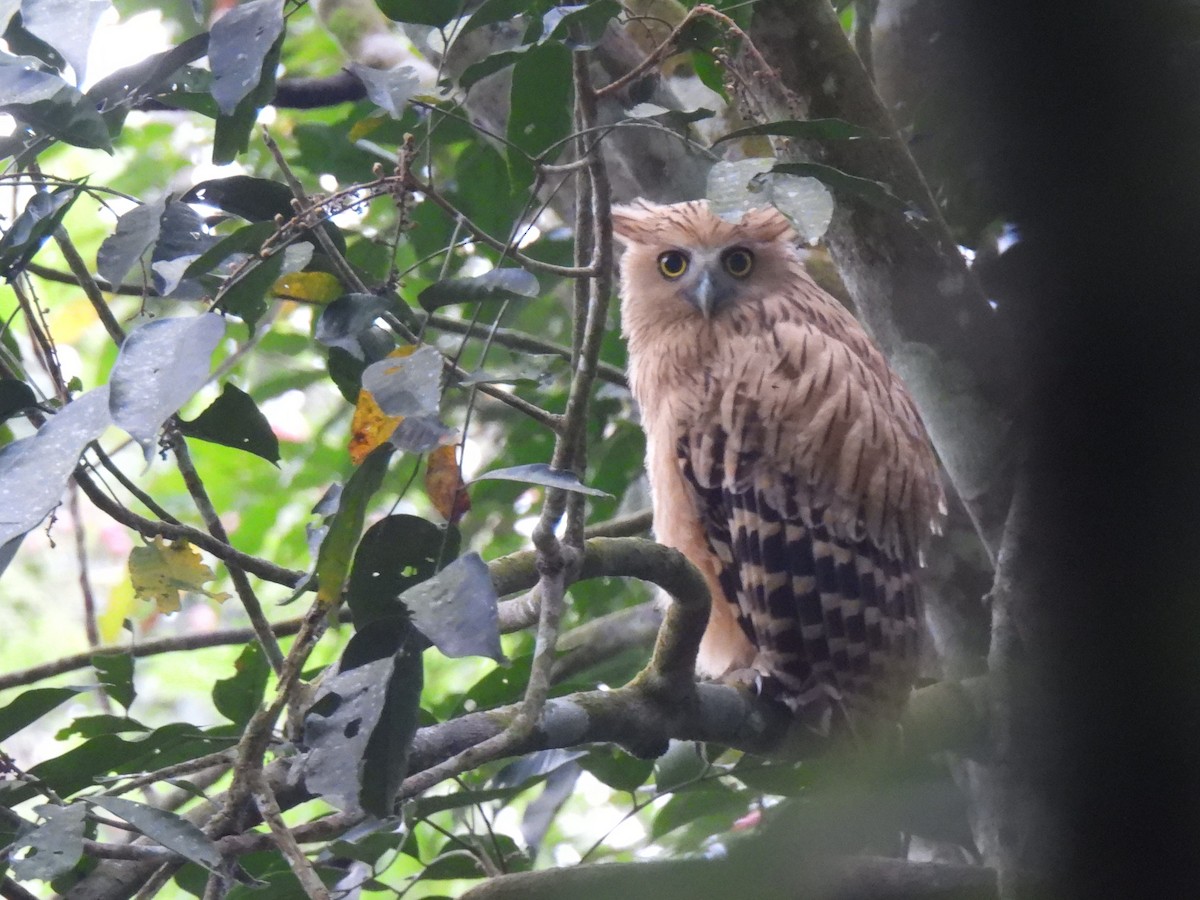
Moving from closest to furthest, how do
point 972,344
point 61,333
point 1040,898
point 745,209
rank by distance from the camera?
point 745,209
point 1040,898
point 972,344
point 61,333

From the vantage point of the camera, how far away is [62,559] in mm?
7473

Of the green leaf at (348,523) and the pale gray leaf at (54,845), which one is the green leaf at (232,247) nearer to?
the green leaf at (348,523)

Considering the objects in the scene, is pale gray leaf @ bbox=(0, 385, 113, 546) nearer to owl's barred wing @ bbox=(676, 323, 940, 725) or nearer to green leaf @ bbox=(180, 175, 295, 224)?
green leaf @ bbox=(180, 175, 295, 224)

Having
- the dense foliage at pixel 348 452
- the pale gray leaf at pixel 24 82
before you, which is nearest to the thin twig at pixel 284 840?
the dense foliage at pixel 348 452

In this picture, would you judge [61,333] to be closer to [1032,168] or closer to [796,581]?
[796,581]

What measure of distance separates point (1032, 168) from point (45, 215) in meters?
1.40

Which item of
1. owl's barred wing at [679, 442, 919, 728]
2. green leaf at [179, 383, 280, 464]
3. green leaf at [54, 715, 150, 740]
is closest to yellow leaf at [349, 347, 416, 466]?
green leaf at [179, 383, 280, 464]

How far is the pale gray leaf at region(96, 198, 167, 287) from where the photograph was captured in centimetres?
137

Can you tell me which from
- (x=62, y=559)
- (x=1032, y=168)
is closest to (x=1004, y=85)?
(x=1032, y=168)

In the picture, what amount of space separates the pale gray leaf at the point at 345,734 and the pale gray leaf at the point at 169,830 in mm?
137

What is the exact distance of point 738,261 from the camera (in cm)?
299

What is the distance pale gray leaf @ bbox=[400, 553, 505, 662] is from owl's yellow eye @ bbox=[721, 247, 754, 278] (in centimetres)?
196

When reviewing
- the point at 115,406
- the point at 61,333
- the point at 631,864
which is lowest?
the point at 631,864

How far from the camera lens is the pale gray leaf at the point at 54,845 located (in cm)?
121
